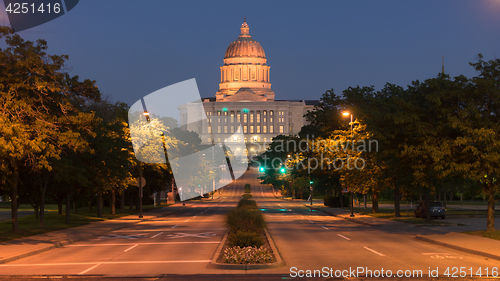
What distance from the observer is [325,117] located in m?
54.6

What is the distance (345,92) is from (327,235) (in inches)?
1110

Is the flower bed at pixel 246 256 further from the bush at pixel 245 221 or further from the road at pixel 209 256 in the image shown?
the bush at pixel 245 221

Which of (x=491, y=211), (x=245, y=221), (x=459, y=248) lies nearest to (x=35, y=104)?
(x=245, y=221)

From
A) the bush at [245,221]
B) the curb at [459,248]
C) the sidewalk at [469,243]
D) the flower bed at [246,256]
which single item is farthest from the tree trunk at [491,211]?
the flower bed at [246,256]

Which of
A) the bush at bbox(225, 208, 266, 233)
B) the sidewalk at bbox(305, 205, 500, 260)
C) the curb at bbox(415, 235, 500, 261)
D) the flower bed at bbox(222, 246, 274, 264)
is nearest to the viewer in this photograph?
the flower bed at bbox(222, 246, 274, 264)

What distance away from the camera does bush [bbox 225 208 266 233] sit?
21.2m

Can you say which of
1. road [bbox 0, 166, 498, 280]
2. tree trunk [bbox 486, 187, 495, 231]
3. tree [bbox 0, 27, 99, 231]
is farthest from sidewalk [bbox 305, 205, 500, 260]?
tree [bbox 0, 27, 99, 231]

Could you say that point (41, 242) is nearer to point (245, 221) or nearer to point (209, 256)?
point (245, 221)

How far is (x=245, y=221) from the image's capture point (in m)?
21.6

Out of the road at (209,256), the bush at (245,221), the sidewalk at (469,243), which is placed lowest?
the road at (209,256)

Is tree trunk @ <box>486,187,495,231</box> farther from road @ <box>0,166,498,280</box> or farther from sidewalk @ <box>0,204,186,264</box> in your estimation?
sidewalk @ <box>0,204,186,264</box>

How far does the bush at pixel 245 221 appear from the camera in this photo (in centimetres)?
2119

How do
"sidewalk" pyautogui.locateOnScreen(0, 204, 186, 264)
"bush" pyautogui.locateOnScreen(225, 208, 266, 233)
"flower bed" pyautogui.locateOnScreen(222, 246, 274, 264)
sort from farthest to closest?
"bush" pyautogui.locateOnScreen(225, 208, 266, 233) → "sidewalk" pyautogui.locateOnScreen(0, 204, 186, 264) → "flower bed" pyautogui.locateOnScreen(222, 246, 274, 264)

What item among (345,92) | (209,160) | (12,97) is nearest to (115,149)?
(12,97)
